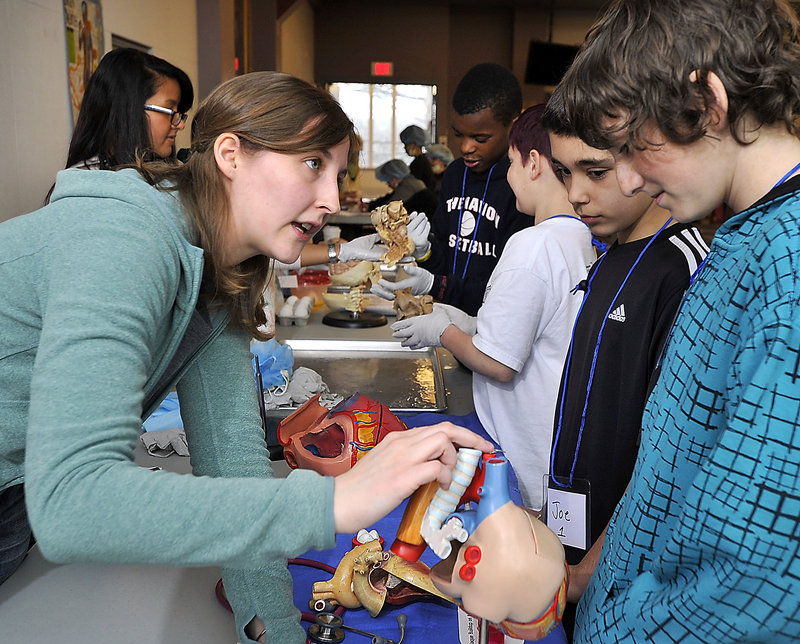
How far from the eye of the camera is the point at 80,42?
3.37m

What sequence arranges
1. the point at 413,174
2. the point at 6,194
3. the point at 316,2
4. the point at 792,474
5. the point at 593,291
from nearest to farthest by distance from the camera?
the point at 792,474 → the point at 593,291 → the point at 6,194 → the point at 413,174 → the point at 316,2

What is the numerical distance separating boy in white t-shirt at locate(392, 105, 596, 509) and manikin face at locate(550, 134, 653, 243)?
17 centimetres

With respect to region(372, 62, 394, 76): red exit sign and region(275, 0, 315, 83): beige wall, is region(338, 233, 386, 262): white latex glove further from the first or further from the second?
region(372, 62, 394, 76): red exit sign

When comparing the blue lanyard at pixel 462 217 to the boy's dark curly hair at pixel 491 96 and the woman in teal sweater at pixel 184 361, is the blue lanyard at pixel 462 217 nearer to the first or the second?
the boy's dark curly hair at pixel 491 96

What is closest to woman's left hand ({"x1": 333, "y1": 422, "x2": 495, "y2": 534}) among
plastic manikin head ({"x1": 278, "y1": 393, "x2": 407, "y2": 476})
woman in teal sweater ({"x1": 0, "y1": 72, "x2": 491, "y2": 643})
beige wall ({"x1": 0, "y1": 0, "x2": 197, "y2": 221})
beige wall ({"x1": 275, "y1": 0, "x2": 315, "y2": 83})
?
woman in teal sweater ({"x1": 0, "y1": 72, "x2": 491, "y2": 643})

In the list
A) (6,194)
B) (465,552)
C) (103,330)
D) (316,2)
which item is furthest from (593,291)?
(316,2)

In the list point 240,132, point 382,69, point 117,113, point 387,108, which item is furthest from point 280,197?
point 387,108

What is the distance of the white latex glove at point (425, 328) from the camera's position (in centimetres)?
195

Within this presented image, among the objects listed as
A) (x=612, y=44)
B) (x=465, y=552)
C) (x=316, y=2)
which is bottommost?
(x=465, y=552)

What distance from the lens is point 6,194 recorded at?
269cm

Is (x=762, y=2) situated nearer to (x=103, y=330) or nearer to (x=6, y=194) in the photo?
(x=103, y=330)

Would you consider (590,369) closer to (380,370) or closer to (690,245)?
(690,245)

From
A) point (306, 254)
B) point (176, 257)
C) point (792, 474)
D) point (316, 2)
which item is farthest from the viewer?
point (316, 2)

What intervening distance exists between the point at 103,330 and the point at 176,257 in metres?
0.19
